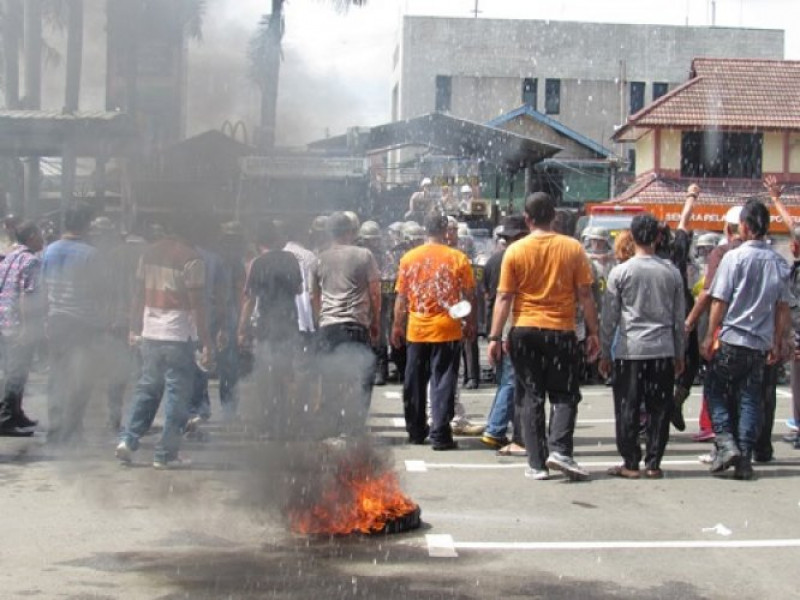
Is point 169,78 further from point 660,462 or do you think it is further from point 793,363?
point 793,363

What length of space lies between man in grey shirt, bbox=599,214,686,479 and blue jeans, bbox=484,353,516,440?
1078 mm

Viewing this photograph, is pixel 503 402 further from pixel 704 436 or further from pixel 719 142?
pixel 719 142

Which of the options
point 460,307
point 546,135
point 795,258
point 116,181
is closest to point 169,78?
point 116,181

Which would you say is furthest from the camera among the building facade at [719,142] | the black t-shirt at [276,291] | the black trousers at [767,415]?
the building facade at [719,142]

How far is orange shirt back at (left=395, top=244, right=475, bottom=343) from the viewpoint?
9359 millimetres

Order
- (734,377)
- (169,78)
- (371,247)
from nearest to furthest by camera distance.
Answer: (169,78) → (734,377) → (371,247)

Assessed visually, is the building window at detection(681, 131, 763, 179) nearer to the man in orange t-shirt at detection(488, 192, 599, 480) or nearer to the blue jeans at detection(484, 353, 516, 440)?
the blue jeans at detection(484, 353, 516, 440)

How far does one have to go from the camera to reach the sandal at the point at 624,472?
8.25 m

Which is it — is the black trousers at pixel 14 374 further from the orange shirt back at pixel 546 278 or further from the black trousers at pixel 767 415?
the black trousers at pixel 767 415

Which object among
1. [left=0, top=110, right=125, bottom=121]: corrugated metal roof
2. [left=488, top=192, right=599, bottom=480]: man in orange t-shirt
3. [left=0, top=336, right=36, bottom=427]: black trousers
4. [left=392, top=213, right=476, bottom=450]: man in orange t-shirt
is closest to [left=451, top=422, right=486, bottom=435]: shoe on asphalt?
[left=392, top=213, right=476, bottom=450]: man in orange t-shirt

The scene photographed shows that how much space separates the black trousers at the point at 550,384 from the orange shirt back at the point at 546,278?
87 mm

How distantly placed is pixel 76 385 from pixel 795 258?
5.53 metres

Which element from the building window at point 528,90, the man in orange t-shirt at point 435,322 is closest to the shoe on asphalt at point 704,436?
the man in orange t-shirt at point 435,322

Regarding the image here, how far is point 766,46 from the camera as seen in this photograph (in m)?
57.3
